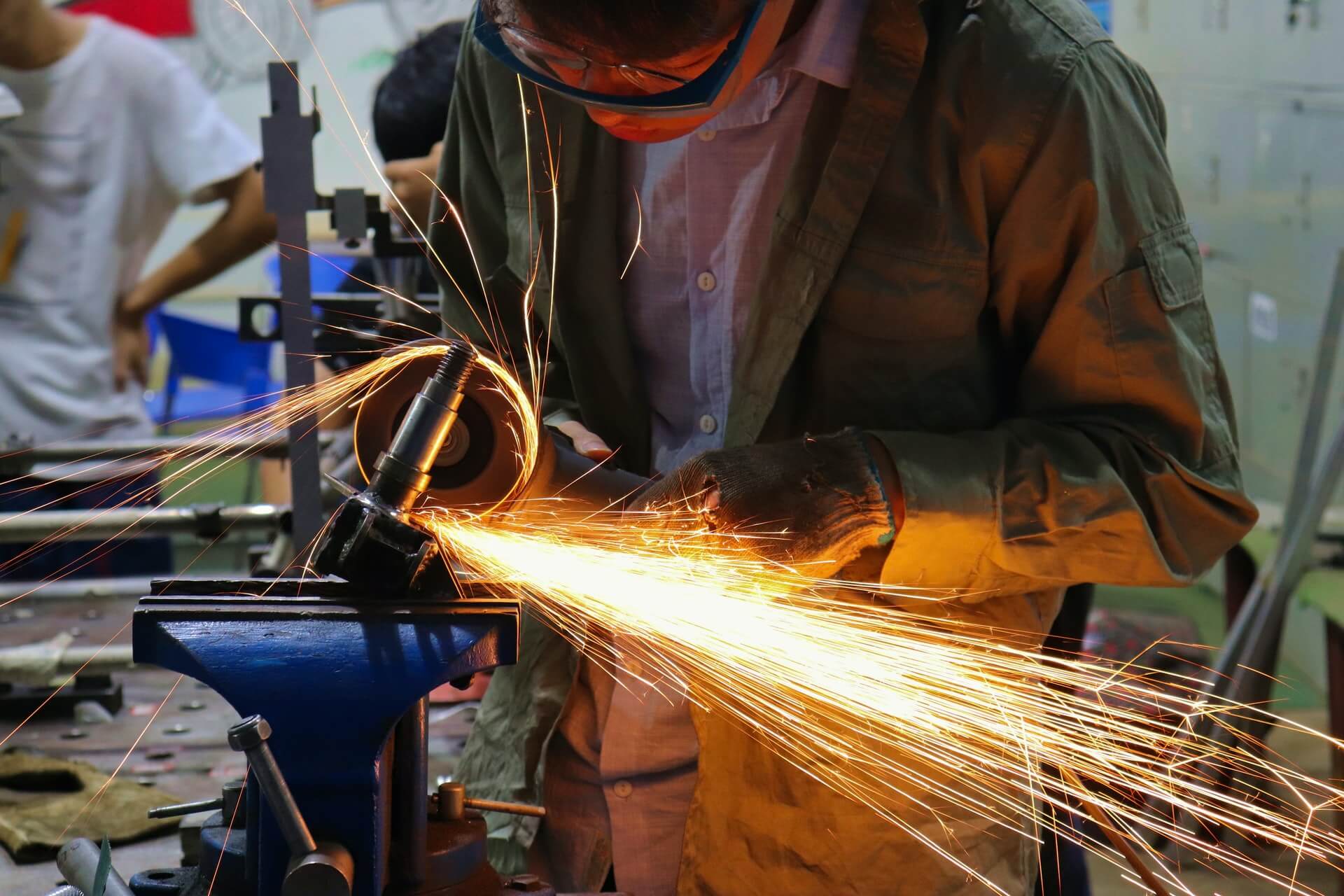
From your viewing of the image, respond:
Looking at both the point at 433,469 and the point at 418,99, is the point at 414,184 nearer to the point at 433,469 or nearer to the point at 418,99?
the point at 418,99

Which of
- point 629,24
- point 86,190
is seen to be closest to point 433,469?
point 629,24

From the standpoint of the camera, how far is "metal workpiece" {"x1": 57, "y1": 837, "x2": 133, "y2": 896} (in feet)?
3.91

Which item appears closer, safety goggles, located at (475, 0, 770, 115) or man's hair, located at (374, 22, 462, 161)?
safety goggles, located at (475, 0, 770, 115)

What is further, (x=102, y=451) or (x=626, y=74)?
(x=102, y=451)

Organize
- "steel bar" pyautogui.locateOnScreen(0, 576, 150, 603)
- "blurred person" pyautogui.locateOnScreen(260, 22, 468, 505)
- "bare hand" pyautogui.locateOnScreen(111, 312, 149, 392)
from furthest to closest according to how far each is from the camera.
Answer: "bare hand" pyautogui.locateOnScreen(111, 312, 149, 392)
"blurred person" pyautogui.locateOnScreen(260, 22, 468, 505)
"steel bar" pyautogui.locateOnScreen(0, 576, 150, 603)

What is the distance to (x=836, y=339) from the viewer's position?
5.42 ft

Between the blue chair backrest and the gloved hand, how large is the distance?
5293 millimetres

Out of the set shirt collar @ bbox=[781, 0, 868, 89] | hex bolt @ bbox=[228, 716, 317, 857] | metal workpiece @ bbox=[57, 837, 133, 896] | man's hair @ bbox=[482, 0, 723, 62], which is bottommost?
metal workpiece @ bbox=[57, 837, 133, 896]

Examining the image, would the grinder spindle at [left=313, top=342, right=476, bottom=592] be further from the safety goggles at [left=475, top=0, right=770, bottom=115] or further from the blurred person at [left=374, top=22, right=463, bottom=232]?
the blurred person at [left=374, top=22, right=463, bottom=232]

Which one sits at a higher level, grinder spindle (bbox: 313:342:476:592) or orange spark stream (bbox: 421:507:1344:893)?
grinder spindle (bbox: 313:342:476:592)

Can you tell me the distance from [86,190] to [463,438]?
3.80m

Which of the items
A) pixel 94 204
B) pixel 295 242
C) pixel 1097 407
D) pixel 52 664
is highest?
pixel 94 204

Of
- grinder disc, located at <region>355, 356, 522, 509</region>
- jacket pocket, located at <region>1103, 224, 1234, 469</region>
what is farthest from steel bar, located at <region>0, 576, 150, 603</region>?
jacket pocket, located at <region>1103, 224, 1234, 469</region>

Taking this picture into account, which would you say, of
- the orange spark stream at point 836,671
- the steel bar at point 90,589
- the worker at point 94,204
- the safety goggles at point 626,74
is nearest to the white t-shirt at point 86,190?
the worker at point 94,204
